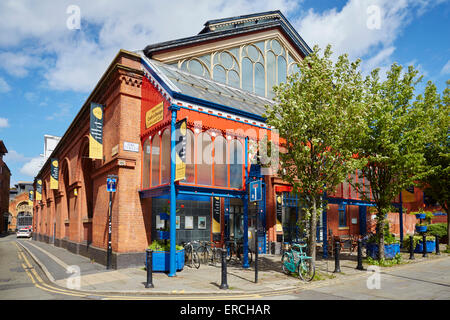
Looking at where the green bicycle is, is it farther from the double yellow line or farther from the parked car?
the parked car

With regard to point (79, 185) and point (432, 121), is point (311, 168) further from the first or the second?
point (79, 185)

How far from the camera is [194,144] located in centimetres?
1396

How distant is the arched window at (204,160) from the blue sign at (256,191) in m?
2.20

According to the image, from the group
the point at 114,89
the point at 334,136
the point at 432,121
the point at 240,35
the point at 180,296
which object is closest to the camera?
the point at 180,296

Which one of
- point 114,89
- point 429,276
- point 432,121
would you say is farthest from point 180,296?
point 432,121

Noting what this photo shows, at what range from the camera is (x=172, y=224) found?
1204cm

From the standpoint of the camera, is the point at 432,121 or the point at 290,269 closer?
the point at 290,269

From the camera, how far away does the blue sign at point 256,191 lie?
12016 mm

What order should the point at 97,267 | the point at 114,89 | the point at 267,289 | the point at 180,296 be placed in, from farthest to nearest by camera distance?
1. the point at 114,89
2. the point at 97,267
3. the point at 267,289
4. the point at 180,296

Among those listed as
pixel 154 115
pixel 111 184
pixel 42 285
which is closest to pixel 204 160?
pixel 154 115

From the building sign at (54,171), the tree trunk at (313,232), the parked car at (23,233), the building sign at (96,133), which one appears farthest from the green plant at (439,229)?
the parked car at (23,233)

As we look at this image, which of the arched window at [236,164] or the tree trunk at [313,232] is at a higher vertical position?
the arched window at [236,164]

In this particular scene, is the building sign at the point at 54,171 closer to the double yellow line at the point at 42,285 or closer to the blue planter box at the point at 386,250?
the double yellow line at the point at 42,285
